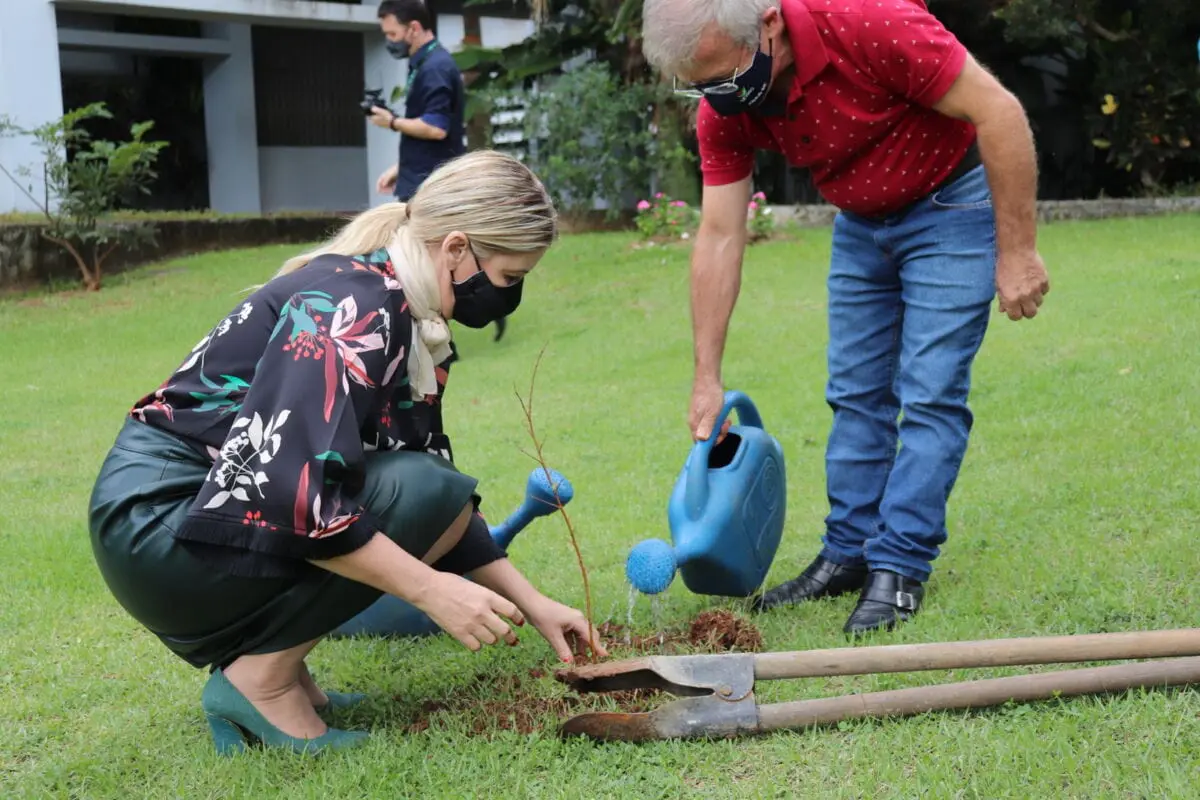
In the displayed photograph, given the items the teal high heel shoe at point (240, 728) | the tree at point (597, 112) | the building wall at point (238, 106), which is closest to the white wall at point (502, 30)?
the building wall at point (238, 106)

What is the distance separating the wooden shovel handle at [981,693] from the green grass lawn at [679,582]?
3 cm

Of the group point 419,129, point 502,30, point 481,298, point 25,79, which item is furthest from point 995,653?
point 502,30

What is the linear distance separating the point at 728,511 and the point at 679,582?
0.71m

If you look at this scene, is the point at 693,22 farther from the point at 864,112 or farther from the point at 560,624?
the point at 560,624

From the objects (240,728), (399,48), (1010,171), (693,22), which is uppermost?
(399,48)

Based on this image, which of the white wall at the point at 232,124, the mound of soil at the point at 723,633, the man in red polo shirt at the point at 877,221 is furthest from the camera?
the white wall at the point at 232,124

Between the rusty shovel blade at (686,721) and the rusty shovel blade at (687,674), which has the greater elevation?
the rusty shovel blade at (687,674)

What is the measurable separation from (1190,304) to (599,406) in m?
3.42

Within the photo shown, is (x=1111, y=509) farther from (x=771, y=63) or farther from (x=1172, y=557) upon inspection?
(x=771, y=63)

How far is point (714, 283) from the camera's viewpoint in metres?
3.35

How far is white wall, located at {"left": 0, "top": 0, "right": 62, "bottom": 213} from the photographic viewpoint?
41.3ft

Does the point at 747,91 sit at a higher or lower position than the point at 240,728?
higher

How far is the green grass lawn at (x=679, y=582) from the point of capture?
7.64ft

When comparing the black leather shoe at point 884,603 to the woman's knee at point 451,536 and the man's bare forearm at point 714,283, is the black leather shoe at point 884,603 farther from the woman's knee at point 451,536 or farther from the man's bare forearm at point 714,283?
the woman's knee at point 451,536
